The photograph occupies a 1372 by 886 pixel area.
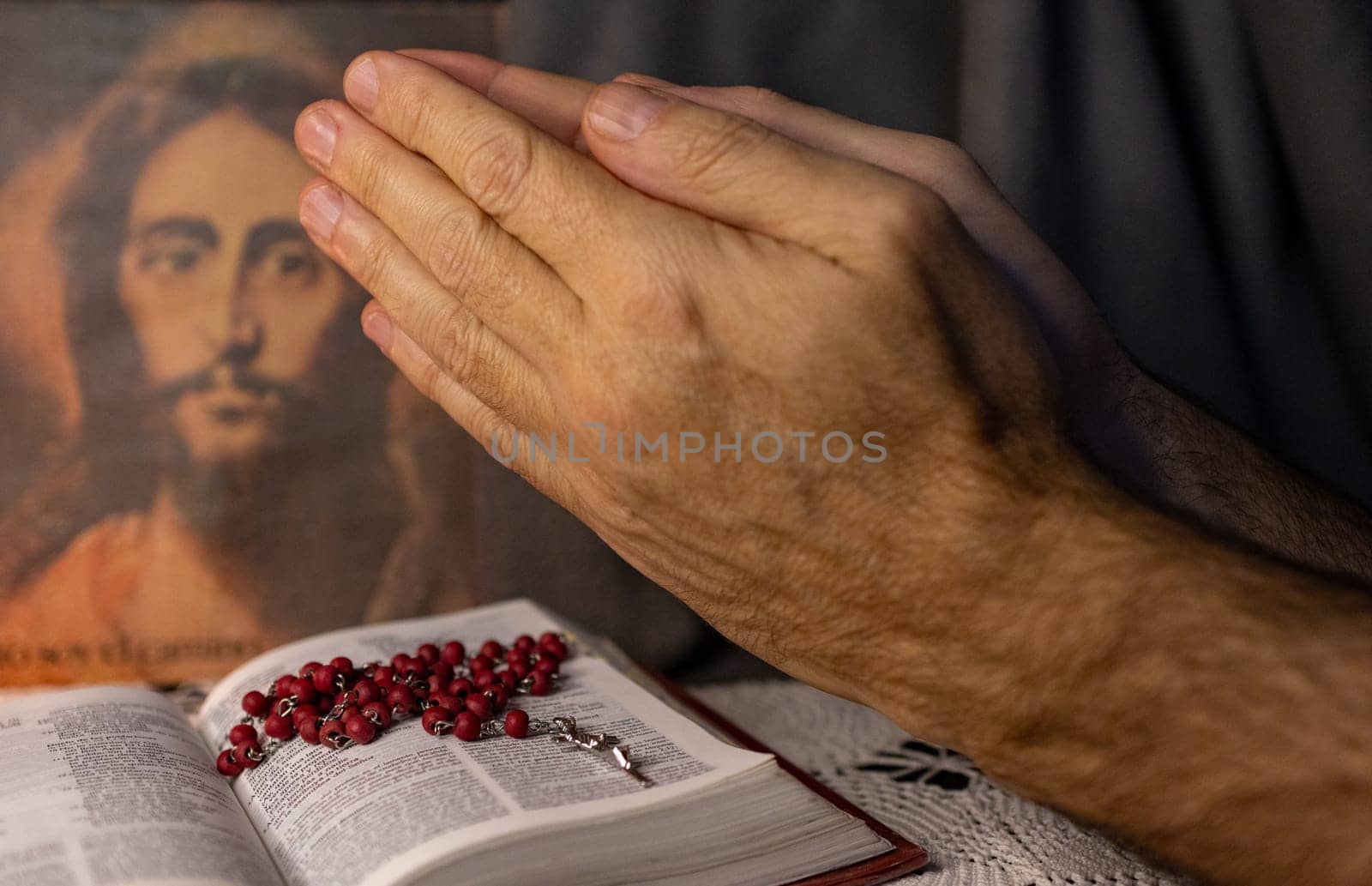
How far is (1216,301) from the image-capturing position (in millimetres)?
1132

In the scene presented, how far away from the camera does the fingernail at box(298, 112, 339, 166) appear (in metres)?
0.82

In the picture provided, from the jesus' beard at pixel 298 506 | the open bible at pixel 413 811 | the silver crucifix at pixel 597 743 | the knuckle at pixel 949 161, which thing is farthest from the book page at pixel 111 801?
the knuckle at pixel 949 161

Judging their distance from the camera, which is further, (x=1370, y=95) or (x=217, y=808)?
(x=1370, y=95)

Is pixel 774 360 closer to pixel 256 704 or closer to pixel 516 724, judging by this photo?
pixel 516 724

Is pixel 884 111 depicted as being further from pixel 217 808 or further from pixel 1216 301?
pixel 217 808

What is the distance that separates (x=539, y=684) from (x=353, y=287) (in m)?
0.55

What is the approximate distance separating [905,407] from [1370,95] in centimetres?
69

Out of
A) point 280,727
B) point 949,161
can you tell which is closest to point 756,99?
point 949,161

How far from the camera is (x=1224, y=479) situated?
911mm

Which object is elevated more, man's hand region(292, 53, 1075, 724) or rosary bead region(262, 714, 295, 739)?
man's hand region(292, 53, 1075, 724)

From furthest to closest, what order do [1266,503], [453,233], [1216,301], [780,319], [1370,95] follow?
[1216,301]
[1370,95]
[1266,503]
[453,233]
[780,319]

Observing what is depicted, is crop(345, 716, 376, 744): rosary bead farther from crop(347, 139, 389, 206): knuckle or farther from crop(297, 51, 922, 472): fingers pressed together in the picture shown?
crop(347, 139, 389, 206): knuckle

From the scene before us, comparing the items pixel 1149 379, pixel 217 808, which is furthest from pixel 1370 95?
pixel 217 808

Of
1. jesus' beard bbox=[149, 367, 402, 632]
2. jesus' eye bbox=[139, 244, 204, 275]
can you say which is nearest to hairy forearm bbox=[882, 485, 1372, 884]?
jesus' beard bbox=[149, 367, 402, 632]
